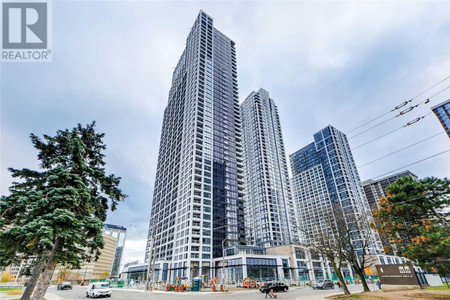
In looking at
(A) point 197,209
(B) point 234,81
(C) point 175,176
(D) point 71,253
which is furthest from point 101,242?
(B) point 234,81

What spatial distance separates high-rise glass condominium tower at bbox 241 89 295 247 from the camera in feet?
306

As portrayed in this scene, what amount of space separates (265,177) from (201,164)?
139 feet

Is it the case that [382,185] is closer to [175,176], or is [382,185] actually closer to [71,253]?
[175,176]

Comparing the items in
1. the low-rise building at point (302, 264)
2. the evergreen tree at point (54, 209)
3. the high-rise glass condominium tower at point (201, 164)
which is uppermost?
the high-rise glass condominium tower at point (201, 164)

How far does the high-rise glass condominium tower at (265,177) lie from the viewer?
306 ft

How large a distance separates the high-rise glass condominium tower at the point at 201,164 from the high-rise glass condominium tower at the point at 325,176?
5810cm

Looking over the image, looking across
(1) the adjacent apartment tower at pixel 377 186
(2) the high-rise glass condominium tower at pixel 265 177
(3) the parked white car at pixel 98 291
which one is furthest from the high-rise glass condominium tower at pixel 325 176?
(3) the parked white car at pixel 98 291

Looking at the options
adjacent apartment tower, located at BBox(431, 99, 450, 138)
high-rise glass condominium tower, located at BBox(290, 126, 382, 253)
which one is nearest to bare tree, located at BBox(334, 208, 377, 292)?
high-rise glass condominium tower, located at BBox(290, 126, 382, 253)

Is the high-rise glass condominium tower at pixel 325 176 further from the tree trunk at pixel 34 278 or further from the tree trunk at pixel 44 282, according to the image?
the tree trunk at pixel 34 278

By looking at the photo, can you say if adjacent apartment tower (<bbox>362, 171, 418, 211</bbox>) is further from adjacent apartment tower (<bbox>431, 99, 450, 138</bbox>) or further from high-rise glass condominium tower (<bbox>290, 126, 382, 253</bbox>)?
adjacent apartment tower (<bbox>431, 99, 450, 138</bbox>)

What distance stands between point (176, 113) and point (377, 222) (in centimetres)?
9469

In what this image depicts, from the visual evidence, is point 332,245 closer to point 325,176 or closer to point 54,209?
point 54,209

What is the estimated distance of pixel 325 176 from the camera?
12550cm

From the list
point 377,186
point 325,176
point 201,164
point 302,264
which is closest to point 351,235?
point 302,264
